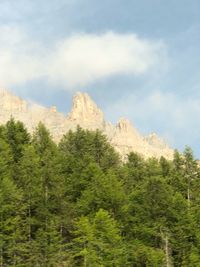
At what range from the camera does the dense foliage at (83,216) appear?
57281 mm

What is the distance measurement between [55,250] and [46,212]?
5886 millimetres

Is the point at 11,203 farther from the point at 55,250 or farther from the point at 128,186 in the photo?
the point at 128,186

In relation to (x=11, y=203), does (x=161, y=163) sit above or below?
above

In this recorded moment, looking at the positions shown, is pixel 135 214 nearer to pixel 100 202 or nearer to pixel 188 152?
pixel 100 202

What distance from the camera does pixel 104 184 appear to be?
6856 cm

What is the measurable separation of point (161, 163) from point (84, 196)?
84.4 ft

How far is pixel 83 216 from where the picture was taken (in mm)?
64312

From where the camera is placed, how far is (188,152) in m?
88.4

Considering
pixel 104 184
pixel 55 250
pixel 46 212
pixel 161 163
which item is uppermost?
pixel 161 163

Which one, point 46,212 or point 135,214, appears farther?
point 135,214

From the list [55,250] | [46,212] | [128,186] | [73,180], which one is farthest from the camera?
[128,186]

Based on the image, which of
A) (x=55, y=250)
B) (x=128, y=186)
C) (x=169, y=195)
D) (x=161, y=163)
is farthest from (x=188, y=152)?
(x=55, y=250)

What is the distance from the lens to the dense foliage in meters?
57.3

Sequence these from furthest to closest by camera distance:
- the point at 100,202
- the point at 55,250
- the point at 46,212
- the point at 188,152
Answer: the point at 188,152
the point at 100,202
the point at 46,212
the point at 55,250
